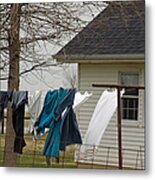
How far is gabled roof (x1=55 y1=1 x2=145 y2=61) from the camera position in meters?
3.31

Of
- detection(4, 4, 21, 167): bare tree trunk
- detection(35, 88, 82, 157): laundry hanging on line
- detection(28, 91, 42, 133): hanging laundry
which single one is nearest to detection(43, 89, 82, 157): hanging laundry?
detection(35, 88, 82, 157): laundry hanging on line

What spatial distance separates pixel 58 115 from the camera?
10.8 feet

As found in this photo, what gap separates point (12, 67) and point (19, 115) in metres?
0.30

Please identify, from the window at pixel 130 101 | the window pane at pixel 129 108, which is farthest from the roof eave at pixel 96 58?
the window pane at pixel 129 108

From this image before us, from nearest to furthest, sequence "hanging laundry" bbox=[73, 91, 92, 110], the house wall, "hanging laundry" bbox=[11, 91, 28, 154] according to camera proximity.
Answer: the house wall → "hanging laundry" bbox=[73, 91, 92, 110] → "hanging laundry" bbox=[11, 91, 28, 154]

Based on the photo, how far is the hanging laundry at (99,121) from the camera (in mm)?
3207

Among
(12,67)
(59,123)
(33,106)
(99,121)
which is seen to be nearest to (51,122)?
(59,123)

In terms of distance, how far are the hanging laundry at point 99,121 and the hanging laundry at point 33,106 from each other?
0.33 m

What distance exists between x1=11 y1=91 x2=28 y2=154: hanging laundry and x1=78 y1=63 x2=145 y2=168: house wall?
355 mm

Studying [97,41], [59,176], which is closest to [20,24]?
[97,41]

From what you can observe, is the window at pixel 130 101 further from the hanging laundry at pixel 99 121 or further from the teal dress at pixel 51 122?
the teal dress at pixel 51 122

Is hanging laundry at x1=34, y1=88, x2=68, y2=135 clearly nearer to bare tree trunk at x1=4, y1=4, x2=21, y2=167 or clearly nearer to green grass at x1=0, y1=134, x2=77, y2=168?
green grass at x1=0, y1=134, x2=77, y2=168

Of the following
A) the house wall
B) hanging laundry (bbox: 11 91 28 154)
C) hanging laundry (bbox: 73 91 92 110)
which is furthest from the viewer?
hanging laundry (bbox: 11 91 28 154)

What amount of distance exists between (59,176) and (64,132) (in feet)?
0.84
